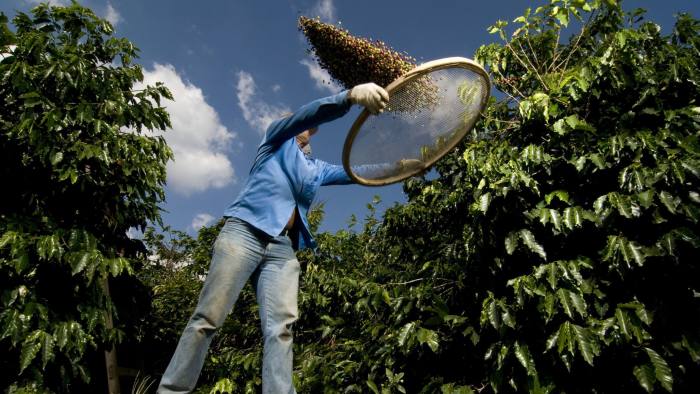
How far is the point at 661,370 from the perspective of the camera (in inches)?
99.0

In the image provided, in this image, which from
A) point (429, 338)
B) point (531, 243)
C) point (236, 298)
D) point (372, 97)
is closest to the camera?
point (372, 97)

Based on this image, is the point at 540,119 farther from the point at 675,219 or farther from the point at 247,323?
the point at 247,323

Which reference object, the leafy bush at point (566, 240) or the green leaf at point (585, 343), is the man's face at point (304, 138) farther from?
the green leaf at point (585, 343)

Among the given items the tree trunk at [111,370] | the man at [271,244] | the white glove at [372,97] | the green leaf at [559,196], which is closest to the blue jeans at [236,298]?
the man at [271,244]

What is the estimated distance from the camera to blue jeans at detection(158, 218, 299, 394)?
2002 mm

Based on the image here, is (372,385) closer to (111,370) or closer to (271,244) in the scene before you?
(271,244)

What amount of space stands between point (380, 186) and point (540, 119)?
1.34m

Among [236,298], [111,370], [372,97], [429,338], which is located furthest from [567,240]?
[111,370]

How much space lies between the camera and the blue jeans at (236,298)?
6.57ft

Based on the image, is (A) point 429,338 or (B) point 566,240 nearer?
(B) point 566,240

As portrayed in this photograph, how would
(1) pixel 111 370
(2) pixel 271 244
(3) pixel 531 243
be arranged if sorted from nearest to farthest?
(2) pixel 271 244
(3) pixel 531 243
(1) pixel 111 370

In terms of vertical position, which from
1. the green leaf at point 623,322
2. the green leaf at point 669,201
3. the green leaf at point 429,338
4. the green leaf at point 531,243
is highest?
the green leaf at point 669,201

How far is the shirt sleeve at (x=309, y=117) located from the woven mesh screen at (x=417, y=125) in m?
0.16

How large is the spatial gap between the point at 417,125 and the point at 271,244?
912mm
